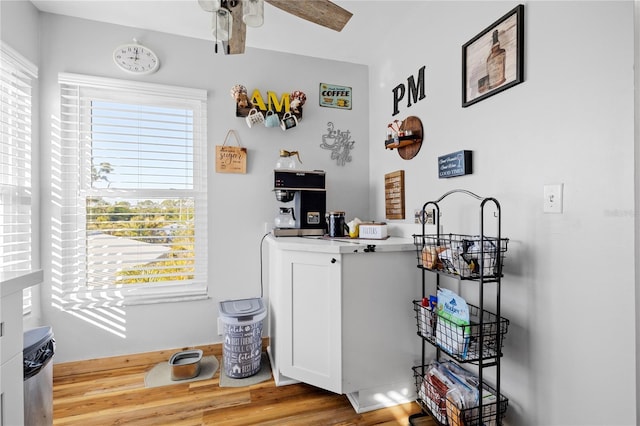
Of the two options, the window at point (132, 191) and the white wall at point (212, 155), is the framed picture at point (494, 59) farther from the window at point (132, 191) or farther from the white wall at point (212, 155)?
the window at point (132, 191)

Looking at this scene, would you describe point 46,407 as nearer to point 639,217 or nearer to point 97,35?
Answer: point 639,217

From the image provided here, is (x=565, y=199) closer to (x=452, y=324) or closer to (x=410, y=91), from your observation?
(x=452, y=324)

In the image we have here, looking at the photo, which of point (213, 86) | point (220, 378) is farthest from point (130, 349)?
point (213, 86)

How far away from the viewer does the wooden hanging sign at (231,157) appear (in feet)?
7.51

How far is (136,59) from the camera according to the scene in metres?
2.12

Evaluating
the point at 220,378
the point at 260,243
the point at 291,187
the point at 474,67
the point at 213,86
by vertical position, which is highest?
the point at 213,86

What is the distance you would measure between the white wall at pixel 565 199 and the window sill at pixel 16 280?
1756 millimetres

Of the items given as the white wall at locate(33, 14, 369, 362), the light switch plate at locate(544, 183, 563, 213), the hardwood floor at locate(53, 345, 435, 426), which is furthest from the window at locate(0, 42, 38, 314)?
the light switch plate at locate(544, 183, 563, 213)

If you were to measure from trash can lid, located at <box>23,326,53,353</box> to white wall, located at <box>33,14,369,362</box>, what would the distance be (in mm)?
937

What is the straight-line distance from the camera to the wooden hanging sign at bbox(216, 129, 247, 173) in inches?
90.1

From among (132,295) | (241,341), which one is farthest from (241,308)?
(132,295)

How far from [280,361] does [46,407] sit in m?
1.05

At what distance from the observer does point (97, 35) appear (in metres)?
2.07

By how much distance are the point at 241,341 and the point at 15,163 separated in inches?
70.0
